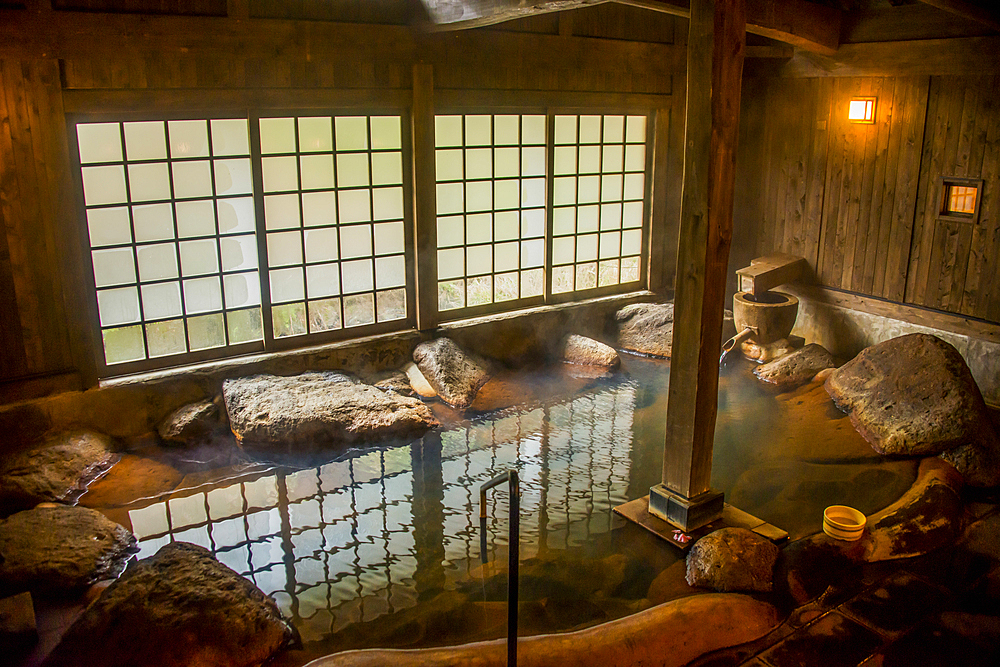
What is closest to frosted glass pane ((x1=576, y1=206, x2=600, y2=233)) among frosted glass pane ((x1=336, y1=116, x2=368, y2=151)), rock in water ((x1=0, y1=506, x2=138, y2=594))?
frosted glass pane ((x1=336, y1=116, x2=368, y2=151))

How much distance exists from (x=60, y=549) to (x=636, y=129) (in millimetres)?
7217

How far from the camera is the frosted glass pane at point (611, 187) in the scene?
29.2 ft

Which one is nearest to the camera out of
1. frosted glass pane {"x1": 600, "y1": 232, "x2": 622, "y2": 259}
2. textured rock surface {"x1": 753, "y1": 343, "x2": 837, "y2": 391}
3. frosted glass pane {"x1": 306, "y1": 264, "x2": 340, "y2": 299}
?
frosted glass pane {"x1": 306, "y1": 264, "x2": 340, "y2": 299}

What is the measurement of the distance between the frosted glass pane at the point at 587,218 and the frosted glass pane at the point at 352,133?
2.77m

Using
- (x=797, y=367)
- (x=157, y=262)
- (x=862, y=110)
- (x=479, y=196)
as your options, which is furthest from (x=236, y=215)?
(x=862, y=110)

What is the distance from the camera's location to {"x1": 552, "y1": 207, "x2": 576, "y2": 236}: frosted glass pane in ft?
28.2

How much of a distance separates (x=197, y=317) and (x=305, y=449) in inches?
62.9

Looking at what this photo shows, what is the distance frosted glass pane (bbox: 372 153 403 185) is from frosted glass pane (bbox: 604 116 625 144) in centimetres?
265

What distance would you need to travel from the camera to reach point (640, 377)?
7973mm

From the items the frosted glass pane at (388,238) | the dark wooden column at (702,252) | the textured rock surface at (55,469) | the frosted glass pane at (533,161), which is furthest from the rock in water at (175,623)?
the frosted glass pane at (533,161)

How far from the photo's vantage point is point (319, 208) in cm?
705

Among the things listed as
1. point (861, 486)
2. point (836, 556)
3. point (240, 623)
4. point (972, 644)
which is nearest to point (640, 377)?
point (861, 486)

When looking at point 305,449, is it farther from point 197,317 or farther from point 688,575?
point 688,575

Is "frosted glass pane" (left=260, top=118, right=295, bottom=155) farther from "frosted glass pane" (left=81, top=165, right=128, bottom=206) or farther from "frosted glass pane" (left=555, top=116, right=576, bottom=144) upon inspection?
"frosted glass pane" (left=555, top=116, right=576, bottom=144)
